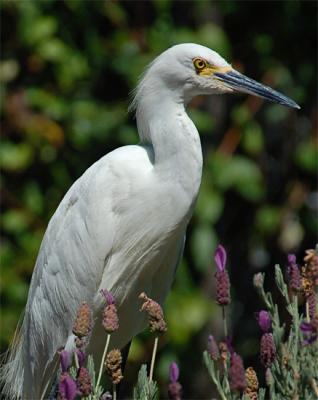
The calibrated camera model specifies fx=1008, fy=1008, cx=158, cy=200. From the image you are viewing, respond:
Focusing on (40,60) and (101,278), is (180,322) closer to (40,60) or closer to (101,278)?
(40,60)

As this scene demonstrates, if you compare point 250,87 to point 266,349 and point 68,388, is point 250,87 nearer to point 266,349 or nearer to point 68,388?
point 266,349

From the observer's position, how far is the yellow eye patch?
299 centimetres

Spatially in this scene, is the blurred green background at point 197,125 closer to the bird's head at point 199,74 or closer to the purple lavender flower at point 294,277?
the bird's head at point 199,74

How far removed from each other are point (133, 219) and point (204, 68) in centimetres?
51

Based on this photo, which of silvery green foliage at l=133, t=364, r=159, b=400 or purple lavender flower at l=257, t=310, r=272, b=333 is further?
silvery green foliage at l=133, t=364, r=159, b=400

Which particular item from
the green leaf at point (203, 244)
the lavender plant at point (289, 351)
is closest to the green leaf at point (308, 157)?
the green leaf at point (203, 244)

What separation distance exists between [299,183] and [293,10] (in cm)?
90

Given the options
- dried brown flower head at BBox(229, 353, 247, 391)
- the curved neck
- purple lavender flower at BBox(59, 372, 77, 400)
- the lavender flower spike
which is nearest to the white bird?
the curved neck

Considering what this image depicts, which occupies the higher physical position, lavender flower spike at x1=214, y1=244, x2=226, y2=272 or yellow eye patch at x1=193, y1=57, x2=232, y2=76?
yellow eye patch at x1=193, y1=57, x2=232, y2=76

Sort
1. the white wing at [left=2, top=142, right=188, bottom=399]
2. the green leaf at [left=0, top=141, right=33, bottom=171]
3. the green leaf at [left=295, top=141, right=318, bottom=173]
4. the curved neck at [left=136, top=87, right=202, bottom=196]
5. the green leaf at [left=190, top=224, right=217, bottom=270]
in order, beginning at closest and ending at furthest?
1. the curved neck at [left=136, top=87, right=202, bottom=196]
2. the white wing at [left=2, top=142, right=188, bottom=399]
3. the green leaf at [left=0, top=141, right=33, bottom=171]
4. the green leaf at [left=190, top=224, right=217, bottom=270]
5. the green leaf at [left=295, top=141, right=318, bottom=173]

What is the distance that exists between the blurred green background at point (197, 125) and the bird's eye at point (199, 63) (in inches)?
74.6

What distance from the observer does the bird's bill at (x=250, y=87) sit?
9.73 ft

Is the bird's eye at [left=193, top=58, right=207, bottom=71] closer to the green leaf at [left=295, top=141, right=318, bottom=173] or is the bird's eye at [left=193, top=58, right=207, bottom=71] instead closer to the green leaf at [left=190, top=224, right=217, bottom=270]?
the green leaf at [left=190, top=224, right=217, bottom=270]

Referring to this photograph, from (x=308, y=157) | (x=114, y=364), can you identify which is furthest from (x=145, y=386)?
(x=308, y=157)
